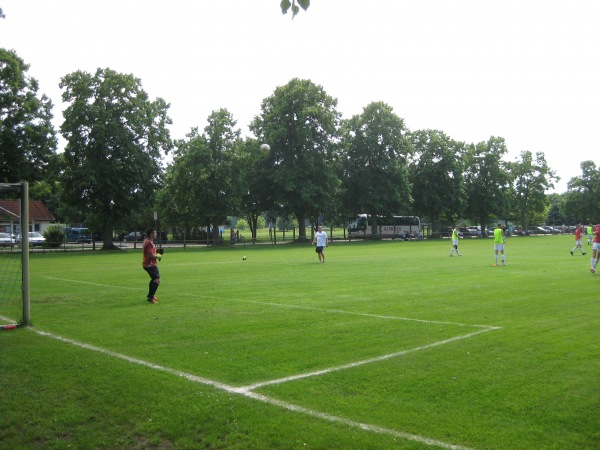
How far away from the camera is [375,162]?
224ft

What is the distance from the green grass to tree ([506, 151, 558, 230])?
89428 millimetres

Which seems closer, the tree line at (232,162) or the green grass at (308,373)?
the green grass at (308,373)

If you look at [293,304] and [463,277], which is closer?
[293,304]

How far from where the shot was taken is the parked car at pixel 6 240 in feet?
54.2

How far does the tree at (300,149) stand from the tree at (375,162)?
5.93 metres

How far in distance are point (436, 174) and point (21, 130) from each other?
54.4m

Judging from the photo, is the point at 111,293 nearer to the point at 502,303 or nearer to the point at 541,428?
the point at 502,303

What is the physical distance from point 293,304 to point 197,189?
4155cm

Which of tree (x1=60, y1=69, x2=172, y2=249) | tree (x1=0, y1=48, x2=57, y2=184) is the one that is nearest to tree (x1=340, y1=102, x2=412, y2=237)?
tree (x1=60, y1=69, x2=172, y2=249)

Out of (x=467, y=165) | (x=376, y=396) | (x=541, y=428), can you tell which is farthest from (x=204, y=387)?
(x=467, y=165)

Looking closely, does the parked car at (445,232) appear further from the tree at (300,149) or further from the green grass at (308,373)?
the green grass at (308,373)

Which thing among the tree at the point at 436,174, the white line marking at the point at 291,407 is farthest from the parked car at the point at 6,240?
the tree at the point at 436,174

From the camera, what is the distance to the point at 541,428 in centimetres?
500

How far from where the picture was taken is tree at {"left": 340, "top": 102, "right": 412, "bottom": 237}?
6662cm
